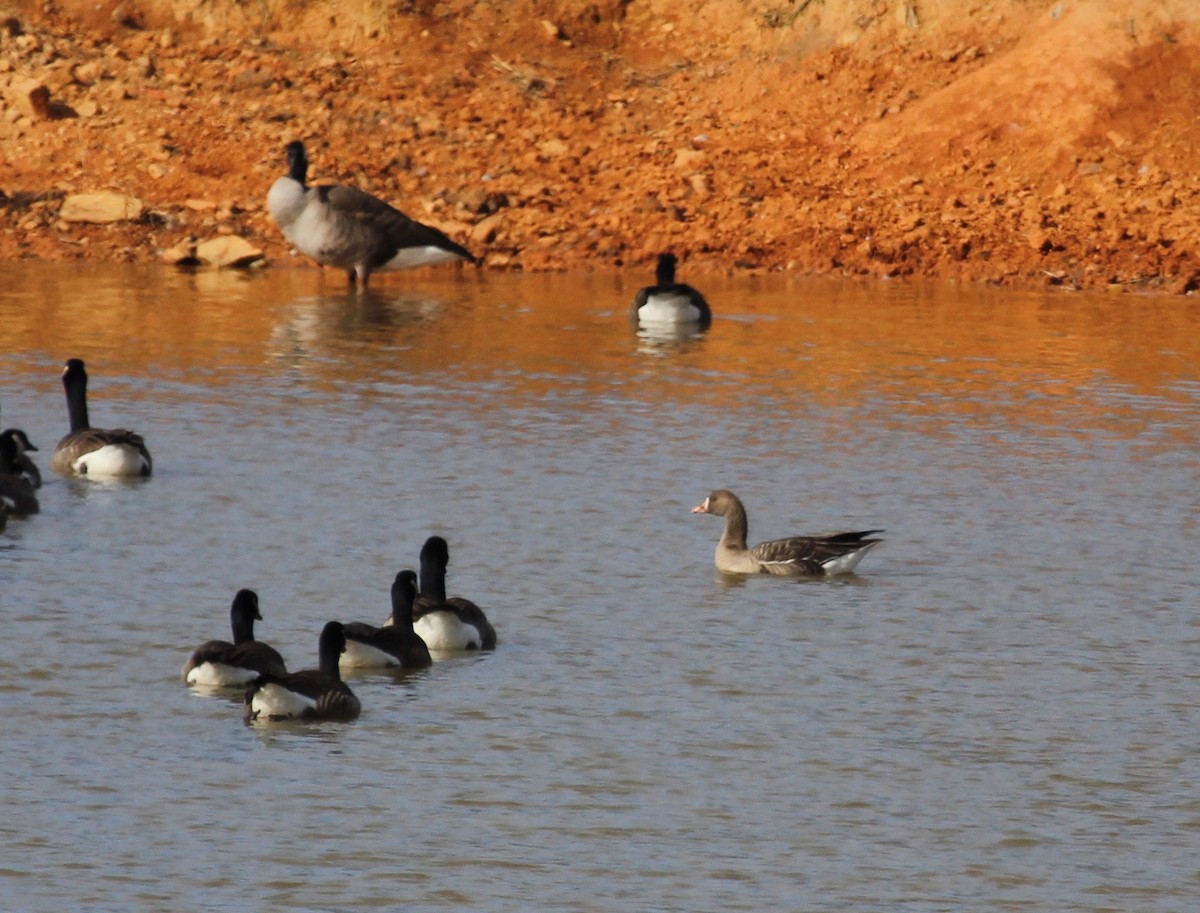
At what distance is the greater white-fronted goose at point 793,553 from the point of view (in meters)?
15.8

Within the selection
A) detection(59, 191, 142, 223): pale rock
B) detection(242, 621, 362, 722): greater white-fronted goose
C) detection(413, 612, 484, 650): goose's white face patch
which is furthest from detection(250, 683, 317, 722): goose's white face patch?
detection(59, 191, 142, 223): pale rock

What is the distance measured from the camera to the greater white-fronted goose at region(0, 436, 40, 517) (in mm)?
16750

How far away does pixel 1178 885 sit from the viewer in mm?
9938

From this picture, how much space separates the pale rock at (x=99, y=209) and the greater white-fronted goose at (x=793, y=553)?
807 inches

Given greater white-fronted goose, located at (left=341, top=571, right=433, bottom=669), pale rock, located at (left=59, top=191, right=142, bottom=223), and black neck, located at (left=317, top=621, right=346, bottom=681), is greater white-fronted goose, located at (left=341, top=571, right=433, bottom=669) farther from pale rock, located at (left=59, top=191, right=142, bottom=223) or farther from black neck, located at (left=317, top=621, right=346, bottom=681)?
pale rock, located at (left=59, top=191, right=142, bottom=223)

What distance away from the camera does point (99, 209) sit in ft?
114

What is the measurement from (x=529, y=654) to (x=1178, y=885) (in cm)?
462

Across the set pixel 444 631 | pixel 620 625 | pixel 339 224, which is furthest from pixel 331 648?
pixel 339 224

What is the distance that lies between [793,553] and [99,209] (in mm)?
21213

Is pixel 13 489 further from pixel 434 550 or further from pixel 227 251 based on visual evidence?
pixel 227 251

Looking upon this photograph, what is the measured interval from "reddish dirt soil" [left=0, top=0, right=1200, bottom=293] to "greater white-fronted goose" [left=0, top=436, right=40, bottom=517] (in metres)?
16.7

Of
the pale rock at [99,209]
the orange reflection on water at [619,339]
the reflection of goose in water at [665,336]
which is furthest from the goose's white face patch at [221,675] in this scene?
the pale rock at [99,209]

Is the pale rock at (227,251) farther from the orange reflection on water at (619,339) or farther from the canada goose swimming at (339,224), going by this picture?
the canada goose swimming at (339,224)

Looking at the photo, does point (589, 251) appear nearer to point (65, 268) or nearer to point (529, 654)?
point (65, 268)
